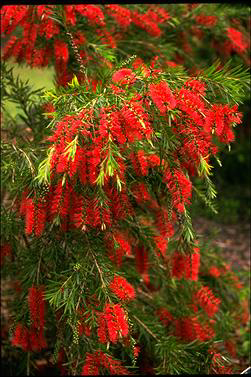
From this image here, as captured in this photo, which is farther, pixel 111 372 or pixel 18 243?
pixel 18 243

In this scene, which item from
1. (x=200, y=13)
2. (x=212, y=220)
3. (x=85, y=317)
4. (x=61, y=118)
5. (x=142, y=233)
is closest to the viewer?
(x=61, y=118)

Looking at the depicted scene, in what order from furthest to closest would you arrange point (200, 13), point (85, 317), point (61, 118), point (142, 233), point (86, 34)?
point (200, 13)
point (86, 34)
point (142, 233)
point (85, 317)
point (61, 118)

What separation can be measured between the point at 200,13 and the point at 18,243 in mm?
1457

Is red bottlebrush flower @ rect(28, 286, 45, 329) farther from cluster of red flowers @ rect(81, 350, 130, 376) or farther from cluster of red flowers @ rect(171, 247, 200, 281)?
cluster of red flowers @ rect(171, 247, 200, 281)

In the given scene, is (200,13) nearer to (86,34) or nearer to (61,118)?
(86,34)

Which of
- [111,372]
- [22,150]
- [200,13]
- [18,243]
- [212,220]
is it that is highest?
[200,13]

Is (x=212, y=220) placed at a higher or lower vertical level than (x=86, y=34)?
lower

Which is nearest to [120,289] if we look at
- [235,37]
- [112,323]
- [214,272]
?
[112,323]

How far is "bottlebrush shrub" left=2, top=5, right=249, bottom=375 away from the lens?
1.62 metres

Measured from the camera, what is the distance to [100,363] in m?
2.04

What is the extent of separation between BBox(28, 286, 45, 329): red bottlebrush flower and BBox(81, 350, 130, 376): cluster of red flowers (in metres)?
0.20

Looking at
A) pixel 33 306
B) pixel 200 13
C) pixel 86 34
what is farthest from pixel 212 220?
pixel 33 306

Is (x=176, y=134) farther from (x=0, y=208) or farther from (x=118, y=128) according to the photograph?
(x=0, y=208)

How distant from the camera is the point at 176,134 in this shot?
174 centimetres
